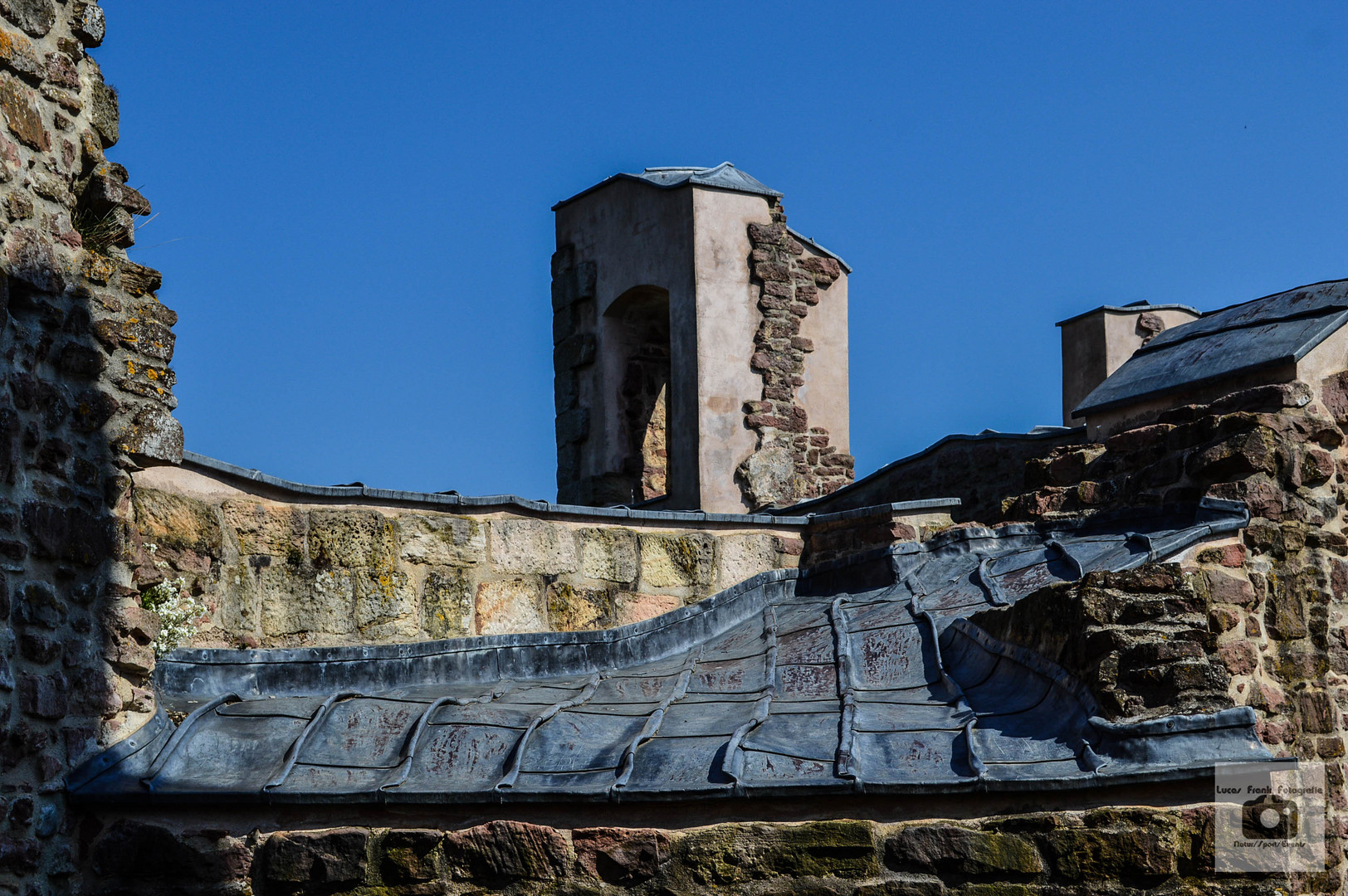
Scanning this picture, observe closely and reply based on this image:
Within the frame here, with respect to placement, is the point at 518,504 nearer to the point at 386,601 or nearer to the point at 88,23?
the point at 386,601

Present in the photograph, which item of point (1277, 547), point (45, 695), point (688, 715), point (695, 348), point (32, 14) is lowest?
point (688, 715)

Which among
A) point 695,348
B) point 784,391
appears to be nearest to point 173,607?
point 695,348

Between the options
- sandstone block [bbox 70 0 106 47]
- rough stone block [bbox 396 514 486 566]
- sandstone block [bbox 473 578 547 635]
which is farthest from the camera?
sandstone block [bbox 473 578 547 635]

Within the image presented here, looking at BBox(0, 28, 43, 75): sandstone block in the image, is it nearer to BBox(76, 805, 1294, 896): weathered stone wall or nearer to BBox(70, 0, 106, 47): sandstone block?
BBox(70, 0, 106, 47): sandstone block

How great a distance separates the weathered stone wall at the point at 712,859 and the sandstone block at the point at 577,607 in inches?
137

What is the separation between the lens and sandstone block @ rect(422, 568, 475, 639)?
730cm

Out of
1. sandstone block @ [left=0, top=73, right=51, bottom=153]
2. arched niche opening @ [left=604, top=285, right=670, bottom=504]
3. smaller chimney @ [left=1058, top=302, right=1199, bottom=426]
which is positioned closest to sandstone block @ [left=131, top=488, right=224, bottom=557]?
sandstone block @ [left=0, top=73, right=51, bottom=153]

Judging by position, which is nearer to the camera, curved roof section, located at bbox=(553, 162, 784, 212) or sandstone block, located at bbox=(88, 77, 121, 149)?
sandstone block, located at bbox=(88, 77, 121, 149)

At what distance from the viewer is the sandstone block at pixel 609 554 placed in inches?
308

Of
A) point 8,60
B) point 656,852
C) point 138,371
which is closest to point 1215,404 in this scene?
point 656,852

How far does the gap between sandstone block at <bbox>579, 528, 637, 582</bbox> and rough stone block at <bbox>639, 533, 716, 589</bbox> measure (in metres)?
0.07

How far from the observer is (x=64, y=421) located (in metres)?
4.33

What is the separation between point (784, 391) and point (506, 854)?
8581 mm

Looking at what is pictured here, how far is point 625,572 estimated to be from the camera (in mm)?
7941
